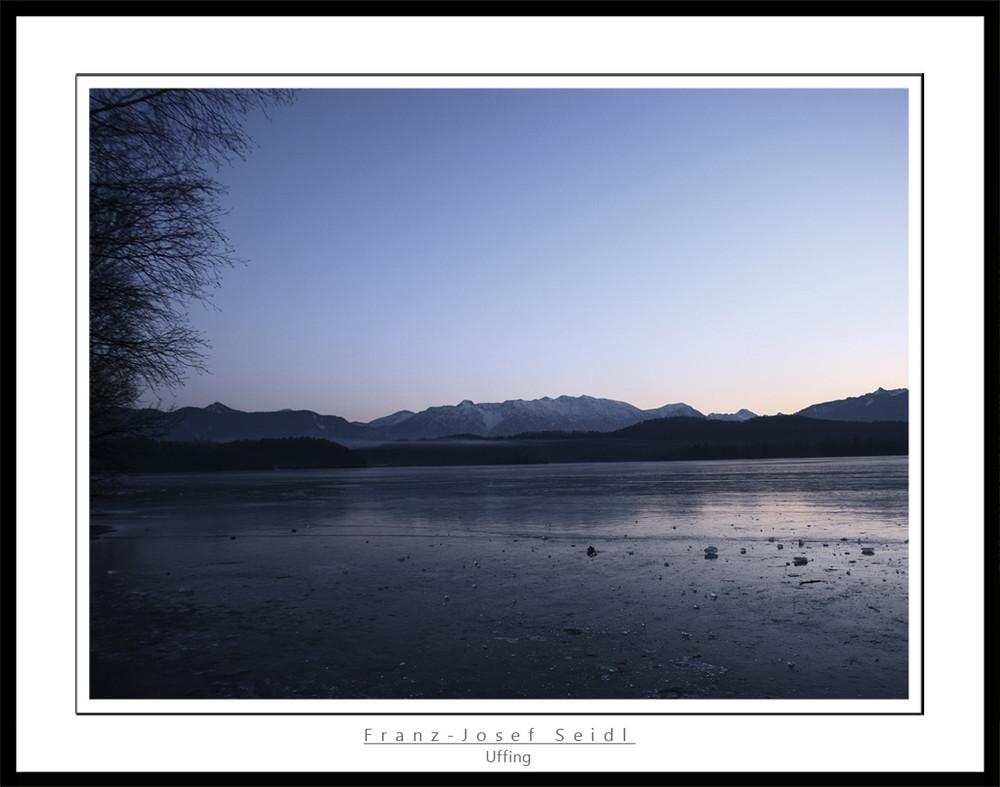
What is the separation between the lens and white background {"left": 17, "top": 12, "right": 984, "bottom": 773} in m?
2.59

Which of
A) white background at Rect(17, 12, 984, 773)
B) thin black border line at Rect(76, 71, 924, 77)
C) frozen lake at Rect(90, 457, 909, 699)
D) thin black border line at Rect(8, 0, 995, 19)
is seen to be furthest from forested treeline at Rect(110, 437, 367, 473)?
thin black border line at Rect(8, 0, 995, 19)

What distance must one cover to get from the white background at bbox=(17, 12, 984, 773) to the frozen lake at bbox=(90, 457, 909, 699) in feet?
0.80

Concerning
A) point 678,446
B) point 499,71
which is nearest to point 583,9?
point 499,71

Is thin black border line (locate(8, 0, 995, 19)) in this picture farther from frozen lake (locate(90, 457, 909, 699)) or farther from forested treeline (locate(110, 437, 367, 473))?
forested treeline (locate(110, 437, 367, 473))

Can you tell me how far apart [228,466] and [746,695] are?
24.7 meters

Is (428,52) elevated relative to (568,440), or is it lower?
elevated

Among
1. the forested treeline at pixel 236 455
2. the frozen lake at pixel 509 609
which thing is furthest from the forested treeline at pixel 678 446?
the frozen lake at pixel 509 609

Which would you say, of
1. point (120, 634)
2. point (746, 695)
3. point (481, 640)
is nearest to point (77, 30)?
point (120, 634)

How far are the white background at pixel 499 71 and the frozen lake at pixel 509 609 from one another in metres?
0.24

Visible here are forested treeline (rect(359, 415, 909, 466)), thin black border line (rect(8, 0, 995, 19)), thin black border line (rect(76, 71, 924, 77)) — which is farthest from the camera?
forested treeline (rect(359, 415, 909, 466))

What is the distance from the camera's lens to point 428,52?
295cm

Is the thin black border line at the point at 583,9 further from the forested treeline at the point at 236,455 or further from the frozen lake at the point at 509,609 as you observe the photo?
the forested treeline at the point at 236,455
